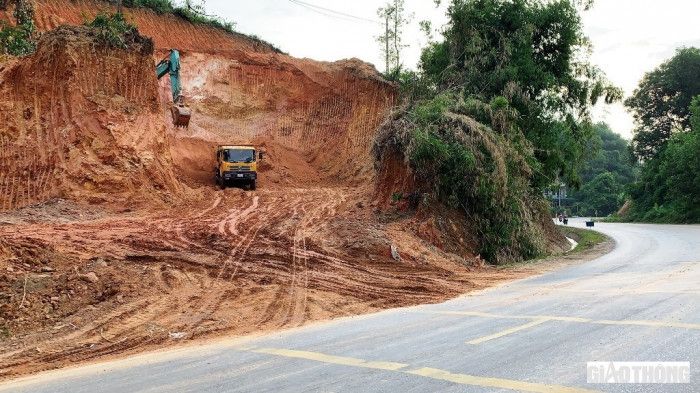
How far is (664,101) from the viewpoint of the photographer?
2137 inches

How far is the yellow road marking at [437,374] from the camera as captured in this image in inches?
207

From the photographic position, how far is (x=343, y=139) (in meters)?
40.4

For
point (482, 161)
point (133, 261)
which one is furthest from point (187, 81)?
point (133, 261)

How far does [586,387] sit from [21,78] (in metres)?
26.1

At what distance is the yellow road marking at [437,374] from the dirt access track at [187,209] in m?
2.30

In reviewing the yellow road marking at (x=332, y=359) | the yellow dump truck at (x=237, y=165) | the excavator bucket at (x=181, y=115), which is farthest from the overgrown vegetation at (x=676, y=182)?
the yellow road marking at (x=332, y=359)

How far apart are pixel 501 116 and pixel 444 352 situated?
16727mm

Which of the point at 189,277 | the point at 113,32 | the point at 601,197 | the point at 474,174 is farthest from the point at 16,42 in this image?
the point at 601,197

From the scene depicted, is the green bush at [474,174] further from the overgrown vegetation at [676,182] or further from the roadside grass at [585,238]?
the overgrown vegetation at [676,182]

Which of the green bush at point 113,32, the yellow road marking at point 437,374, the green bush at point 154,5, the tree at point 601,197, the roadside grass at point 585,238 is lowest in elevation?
the roadside grass at point 585,238

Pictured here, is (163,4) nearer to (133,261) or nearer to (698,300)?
(133,261)

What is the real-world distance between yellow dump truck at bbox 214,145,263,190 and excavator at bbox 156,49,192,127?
331 cm

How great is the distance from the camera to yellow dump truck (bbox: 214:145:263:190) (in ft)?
97.9

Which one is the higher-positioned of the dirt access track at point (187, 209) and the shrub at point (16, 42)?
the shrub at point (16, 42)
